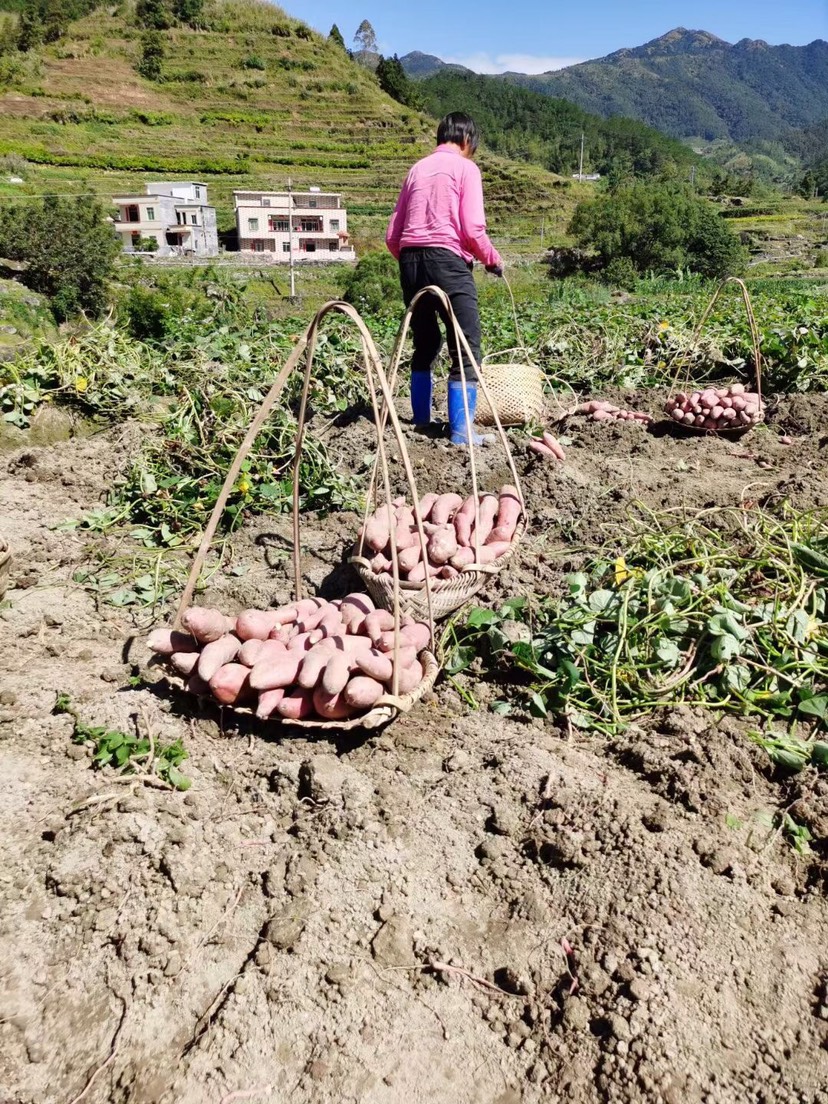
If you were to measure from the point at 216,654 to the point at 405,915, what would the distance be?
0.88m

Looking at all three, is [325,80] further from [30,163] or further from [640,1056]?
[640,1056]

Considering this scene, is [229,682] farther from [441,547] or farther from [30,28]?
[30,28]

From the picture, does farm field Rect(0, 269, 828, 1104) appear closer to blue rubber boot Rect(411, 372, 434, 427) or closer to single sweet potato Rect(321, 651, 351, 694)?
single sweet potato Rect(321, 651, 351, 694)

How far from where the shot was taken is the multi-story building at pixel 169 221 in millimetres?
35344

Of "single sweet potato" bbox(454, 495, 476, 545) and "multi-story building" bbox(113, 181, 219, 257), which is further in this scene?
"multi-story building" bbox(113, 181, 219, 257)

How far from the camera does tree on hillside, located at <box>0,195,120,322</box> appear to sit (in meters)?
14.6

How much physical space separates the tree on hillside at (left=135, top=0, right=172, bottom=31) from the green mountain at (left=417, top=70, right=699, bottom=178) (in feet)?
86.7

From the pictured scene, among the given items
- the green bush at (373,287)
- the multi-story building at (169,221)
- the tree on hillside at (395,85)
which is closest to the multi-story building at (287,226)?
the multi-story building at (169,221)

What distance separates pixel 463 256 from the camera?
12.5 feet

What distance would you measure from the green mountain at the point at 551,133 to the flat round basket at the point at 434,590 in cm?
8335

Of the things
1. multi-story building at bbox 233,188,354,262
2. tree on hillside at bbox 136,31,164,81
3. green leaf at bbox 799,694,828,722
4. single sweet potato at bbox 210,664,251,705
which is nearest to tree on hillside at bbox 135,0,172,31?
tree on hillside at bbox 136,31,164,81

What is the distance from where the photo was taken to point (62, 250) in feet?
49.2

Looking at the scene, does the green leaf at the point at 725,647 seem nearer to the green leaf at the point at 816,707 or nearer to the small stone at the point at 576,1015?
the green leaf at the point at 816,707

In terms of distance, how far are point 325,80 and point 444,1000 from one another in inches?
3070
